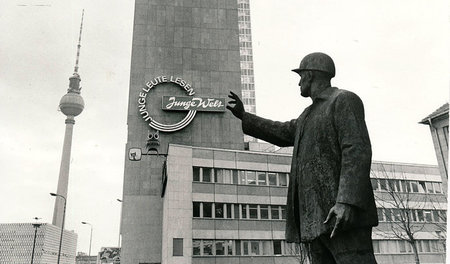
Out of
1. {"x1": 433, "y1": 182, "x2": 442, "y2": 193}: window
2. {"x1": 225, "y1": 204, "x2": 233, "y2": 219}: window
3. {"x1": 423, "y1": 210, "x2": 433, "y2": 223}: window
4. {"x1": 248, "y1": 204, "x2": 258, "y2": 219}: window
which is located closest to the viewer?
{"x1": 225, "y1": 204, "x2": 233, "y2": 219}: window

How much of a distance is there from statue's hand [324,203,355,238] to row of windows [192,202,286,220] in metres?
38.4

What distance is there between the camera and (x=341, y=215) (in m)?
3.75

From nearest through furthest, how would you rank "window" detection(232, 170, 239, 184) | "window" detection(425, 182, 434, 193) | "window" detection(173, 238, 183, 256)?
"window" detection(173, 238, 183, 256)
"window" detection(232, 170, 239, 184)
"window" detection(425, 182, 434, 193)

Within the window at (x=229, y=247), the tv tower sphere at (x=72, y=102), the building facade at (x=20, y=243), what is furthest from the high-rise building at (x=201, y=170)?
the tv tower sphere at (x=72, y=102)

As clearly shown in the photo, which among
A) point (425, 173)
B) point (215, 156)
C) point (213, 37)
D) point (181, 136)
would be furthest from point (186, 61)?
point (425, 173)

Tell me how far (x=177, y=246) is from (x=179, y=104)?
20.0 metres

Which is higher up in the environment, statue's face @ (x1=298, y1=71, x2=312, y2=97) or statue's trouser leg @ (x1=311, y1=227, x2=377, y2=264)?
statue's face @ (x1=298, y1=71, x2=312, y2=97)

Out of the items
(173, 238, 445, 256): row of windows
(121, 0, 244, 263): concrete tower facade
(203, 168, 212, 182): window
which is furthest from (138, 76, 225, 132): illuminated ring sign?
(173, 238, 445, 256): row of windows

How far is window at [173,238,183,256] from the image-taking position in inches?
1544

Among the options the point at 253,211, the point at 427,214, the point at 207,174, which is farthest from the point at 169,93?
the point at 427,214

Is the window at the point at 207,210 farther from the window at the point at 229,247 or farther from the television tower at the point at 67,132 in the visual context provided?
the television tower at the point at 67,132

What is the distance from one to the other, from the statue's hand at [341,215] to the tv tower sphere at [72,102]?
190 meters

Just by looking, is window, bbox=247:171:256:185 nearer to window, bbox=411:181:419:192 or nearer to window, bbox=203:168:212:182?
window, bbox=203:168:212:182

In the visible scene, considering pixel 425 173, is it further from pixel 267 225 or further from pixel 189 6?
pixel 189 6
